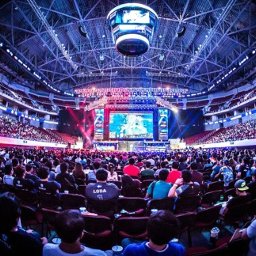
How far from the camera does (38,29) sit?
30.6 metres

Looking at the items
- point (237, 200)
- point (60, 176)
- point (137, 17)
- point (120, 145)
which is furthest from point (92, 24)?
point (237, 200)

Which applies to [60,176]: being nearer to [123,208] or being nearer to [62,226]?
[123,208]

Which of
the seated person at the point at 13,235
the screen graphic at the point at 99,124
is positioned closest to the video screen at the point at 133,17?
the screen graphic at the point at 99,124

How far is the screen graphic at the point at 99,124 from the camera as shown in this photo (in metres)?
47.1

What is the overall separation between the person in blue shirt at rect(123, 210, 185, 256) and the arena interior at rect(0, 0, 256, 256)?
0.04ft

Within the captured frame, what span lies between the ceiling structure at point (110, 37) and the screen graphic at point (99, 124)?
7537mm

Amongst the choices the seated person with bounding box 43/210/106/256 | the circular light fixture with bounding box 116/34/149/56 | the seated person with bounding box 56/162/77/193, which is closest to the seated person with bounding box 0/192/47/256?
the seated person with bounding box 43/210/106/256

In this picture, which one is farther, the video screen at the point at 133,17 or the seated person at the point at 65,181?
the video screen at the point at 133,17

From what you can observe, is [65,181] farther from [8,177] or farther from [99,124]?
[99,124]

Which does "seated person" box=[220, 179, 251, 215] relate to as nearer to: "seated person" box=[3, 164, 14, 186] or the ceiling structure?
"seated person" box=[3, 164, 14, 186]

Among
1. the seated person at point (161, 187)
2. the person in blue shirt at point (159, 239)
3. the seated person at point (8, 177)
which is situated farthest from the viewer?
the seated person at point (8, 177)

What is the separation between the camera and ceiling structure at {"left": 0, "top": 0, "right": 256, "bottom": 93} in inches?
1109

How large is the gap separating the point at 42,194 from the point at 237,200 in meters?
4.06

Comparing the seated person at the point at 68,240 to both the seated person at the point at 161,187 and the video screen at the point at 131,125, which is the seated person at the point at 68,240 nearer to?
the seated person at the point at 161,187
